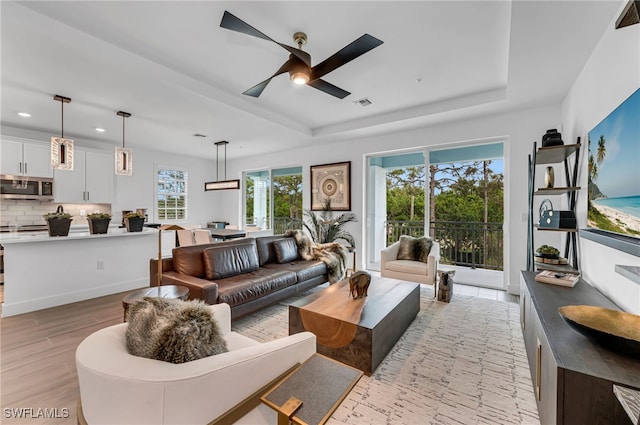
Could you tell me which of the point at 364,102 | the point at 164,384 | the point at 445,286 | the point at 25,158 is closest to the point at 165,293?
the point at 164,384

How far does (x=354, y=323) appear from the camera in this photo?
210cm

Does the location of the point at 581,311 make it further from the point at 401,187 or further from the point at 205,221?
the point at 205,221

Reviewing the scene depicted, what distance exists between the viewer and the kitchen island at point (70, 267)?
10.6 ft

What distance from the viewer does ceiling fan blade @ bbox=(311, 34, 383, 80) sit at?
78.0 inches

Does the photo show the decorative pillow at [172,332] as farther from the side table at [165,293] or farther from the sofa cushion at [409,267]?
the sofa cushion at [409,267]

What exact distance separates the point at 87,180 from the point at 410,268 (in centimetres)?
636

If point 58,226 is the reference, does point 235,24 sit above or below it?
above

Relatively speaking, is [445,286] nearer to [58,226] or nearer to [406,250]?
[406,250]

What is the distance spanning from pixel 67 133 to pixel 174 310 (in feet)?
20.7

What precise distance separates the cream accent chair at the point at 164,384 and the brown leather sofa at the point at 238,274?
159cm

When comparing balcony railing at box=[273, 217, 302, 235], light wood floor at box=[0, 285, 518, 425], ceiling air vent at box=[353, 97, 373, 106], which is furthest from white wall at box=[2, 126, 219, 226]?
ceiling air vent at box=[353, 97, 373, 106]

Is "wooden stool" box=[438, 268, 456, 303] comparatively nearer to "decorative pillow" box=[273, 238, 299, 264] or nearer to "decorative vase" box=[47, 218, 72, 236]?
"decorative pillow" box=[273, 238, 299, 264]

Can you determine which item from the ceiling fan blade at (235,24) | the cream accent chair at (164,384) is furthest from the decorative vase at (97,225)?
the cream accent chair at (164,384)

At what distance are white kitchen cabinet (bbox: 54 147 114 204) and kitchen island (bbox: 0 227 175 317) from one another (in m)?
1.77
